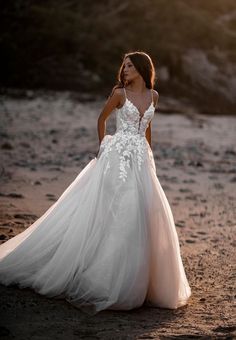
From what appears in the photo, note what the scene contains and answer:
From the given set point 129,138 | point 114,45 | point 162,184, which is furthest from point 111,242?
point 114,45

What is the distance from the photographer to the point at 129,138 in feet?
20.5

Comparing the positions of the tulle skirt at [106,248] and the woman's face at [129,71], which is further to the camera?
the woman's face at [129,71]

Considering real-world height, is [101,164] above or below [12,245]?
above

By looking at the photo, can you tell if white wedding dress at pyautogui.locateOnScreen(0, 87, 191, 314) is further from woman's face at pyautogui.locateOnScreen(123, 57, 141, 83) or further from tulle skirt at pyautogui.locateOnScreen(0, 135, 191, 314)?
woman's face at pyautogui.locateOnScreen(123, 57, 141, 83)

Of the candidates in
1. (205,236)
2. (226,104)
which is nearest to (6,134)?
(205,236)

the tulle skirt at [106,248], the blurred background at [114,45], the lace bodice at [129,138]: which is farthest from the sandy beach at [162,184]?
the blurred background at [114,45]

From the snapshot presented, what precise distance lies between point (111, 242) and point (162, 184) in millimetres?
7171

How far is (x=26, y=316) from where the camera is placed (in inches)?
218

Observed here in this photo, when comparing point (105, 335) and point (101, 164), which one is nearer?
point (105, 335)

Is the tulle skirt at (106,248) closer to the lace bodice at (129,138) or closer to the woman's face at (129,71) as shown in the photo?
the lace bodice at (129,138)

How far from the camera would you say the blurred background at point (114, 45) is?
112 ft

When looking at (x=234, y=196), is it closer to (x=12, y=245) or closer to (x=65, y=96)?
(x=12, y=245)

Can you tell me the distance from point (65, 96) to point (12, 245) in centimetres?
2305

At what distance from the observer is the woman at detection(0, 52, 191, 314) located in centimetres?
584
